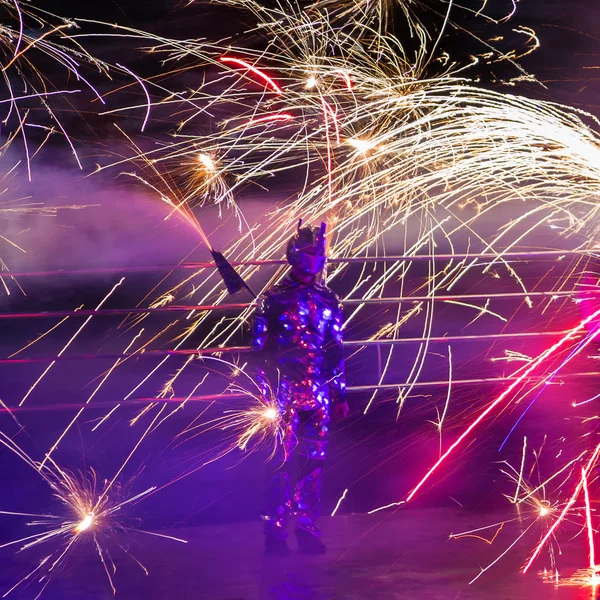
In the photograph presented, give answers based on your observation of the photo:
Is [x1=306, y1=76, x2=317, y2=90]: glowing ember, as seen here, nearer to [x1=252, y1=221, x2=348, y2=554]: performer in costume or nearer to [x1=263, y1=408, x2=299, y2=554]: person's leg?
[x1=252, y1=221, x2=348, y2=554]: performer in costume

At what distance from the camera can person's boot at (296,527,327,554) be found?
3.34 meters

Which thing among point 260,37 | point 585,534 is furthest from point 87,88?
point 585,534

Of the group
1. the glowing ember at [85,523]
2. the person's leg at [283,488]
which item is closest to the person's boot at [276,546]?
the person's leg at [283,488]

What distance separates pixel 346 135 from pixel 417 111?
45 cm

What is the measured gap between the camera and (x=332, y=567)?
10.3 feet

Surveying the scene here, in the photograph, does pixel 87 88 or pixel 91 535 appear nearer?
pixel 91 535

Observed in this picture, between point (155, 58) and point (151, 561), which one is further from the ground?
point (155, 58)

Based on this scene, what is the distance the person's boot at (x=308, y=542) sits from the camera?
3342 millimetres

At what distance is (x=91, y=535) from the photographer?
12.0 feet

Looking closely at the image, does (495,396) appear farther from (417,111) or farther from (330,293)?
(330,293)

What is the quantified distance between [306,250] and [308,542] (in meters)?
1.22

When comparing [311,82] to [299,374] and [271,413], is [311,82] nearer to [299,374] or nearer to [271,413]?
[299,374]

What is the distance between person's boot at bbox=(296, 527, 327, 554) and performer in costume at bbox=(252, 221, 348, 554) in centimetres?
2

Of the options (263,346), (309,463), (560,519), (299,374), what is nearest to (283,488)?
(309,463)
